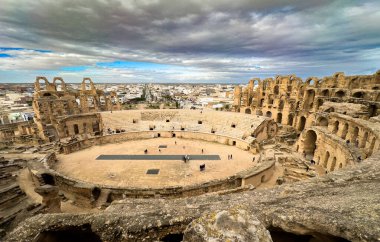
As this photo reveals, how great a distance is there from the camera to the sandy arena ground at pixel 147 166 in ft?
49.6

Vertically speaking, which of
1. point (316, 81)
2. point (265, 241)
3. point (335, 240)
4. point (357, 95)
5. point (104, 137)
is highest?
point (316, 81)

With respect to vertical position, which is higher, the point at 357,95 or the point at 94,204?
the point at 357,95

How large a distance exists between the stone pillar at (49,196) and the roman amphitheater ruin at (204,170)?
0.20 feet

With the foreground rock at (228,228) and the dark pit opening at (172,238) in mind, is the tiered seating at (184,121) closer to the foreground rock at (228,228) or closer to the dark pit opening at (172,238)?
the dark pit opening at (172,238)

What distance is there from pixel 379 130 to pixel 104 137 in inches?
1112

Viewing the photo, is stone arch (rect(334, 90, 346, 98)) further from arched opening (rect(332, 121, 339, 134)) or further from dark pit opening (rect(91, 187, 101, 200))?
dark pit opening (rect(91, 187, 101, 200))

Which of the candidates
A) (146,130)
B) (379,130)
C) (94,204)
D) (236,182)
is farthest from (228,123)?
(94,204)

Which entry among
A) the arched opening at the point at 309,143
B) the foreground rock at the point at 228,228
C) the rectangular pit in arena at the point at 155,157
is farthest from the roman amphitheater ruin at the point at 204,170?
the rectangular pit in arena at the point at 155,157

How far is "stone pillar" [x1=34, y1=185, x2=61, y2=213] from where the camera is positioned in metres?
9.98

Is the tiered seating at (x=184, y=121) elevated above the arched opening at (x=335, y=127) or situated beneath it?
situated beneath

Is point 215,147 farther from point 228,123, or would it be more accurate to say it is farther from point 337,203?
point 337,203

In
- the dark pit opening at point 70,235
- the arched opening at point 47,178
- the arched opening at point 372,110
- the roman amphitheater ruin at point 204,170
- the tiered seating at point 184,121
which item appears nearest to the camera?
the roman amphitheater ruin at point 204,170

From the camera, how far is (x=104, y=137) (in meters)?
24.8

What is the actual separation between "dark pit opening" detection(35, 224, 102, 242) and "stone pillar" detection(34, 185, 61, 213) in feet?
28.1
